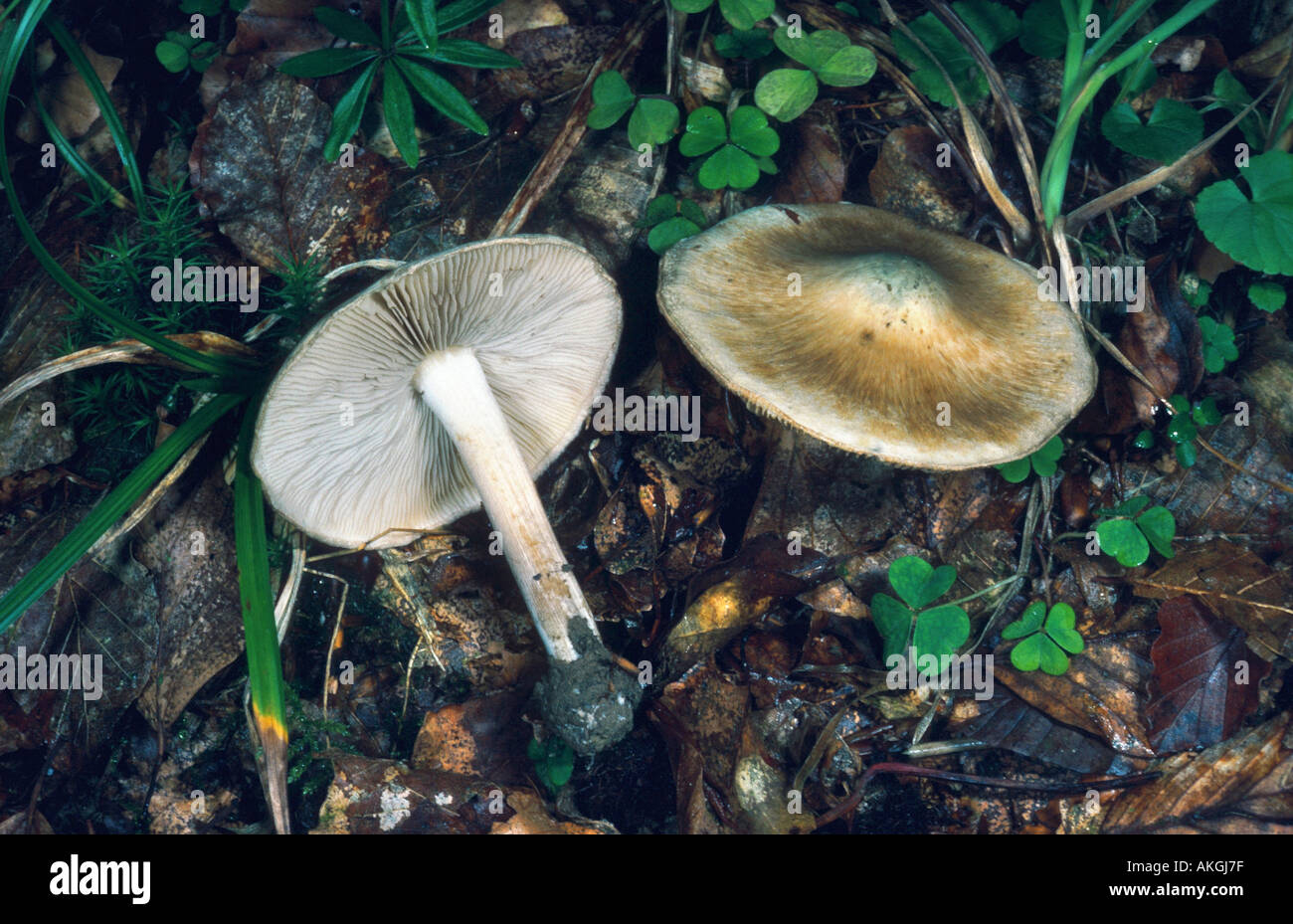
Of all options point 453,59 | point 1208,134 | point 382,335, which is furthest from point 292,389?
point 1208,134

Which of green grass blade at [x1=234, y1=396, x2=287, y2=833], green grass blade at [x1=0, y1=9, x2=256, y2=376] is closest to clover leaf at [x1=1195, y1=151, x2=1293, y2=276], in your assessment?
green grass blade at [x1=234, y1=396, x2=287, y2=833]

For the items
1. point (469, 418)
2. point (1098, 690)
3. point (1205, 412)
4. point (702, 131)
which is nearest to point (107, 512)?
point (469, 418)

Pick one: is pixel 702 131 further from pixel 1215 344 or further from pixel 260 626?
pixel 260 626

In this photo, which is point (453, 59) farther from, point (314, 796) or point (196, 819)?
point (196, 819)

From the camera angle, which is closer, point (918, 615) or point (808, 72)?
point (918, 615)

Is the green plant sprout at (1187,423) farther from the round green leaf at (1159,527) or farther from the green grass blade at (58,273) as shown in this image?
the green grass blade at (58,273)
